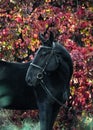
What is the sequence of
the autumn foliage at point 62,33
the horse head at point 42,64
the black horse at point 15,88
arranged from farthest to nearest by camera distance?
the autumn foliage at point 62,33, the black horse at point 15,88, the horse head at point 42,64

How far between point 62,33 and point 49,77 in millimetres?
1994

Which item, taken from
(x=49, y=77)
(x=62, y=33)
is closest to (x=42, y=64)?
(x=49, y=77)

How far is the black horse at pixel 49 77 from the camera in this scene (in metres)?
6.18

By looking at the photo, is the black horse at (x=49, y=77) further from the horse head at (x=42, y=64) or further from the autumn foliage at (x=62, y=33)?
the autumn foliage at (x=62, y=33)

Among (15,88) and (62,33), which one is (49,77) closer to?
(15,88)

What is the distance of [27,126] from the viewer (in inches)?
328

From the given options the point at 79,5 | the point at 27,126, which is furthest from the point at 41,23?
the point at 27,126

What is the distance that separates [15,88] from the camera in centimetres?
664

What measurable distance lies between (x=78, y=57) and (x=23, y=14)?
140 centimetres

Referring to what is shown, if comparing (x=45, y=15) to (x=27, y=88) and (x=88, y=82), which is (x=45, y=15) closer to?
(x=88, y=82)

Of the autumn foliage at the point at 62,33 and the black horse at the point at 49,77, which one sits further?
the autumn foliage at the point at 62,33

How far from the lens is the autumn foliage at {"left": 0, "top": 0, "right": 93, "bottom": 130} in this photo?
7.92 metres

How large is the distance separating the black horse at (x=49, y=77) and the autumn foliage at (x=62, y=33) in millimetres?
1392

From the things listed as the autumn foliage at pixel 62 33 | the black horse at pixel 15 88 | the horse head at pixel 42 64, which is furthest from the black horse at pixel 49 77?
the autumn foliage at pixel 62 33
